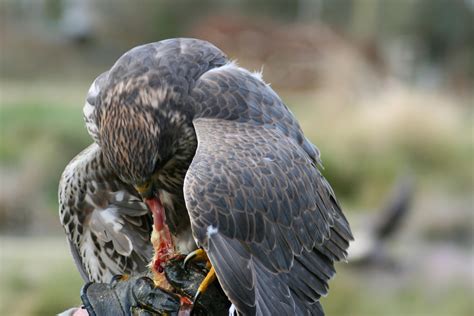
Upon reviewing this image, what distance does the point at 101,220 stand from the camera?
3.62m

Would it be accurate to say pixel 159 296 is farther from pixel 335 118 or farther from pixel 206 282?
pixel 335 118

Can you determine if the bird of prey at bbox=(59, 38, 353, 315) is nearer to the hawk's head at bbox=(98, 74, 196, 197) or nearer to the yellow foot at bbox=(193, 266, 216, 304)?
the hawk's head at bbox=(98, 74, 196, 197)

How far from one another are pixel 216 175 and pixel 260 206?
223 mm

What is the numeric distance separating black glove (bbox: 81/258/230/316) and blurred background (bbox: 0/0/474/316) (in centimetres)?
403

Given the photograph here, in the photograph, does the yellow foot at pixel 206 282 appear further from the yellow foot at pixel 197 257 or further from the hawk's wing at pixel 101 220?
the hawk's wing at pixel 101 220

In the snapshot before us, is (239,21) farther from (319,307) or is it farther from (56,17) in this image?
(319,307)

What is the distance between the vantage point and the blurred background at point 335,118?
27.9ft

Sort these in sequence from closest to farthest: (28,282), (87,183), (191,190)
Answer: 1. (191,190)
2. (87,183)
3. (28,282)

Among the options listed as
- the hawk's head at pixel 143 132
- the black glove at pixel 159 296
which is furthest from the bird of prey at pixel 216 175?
the black glove at pixel 159 296

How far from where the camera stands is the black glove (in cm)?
283

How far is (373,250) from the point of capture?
9.30 meters

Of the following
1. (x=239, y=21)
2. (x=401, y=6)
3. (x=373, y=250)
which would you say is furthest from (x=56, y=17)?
(x=373, y=250)

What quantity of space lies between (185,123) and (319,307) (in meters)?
0.90

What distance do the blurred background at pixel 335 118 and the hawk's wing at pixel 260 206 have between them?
13.9ft
